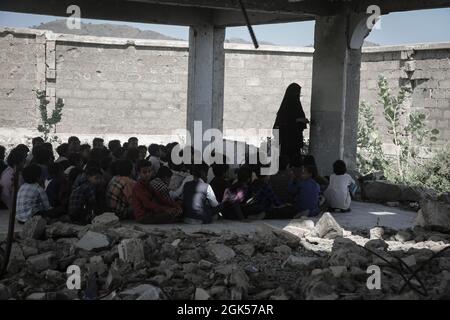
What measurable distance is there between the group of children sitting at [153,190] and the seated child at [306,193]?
0.01 meters

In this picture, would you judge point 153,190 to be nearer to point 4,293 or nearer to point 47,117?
point 4,293

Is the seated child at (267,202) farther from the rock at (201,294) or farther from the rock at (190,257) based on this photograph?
the rock at (201,294)

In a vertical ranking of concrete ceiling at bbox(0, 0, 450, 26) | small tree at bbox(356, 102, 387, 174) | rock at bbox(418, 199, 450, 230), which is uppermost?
concrete ceiling at bbox(0, 0, 450, 26)

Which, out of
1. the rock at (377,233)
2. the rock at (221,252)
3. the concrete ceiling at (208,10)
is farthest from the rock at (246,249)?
the concrete ceiling at (208,10)

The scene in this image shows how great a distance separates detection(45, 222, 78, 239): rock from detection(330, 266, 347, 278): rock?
2701 mm

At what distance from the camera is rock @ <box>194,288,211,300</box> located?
3996mm

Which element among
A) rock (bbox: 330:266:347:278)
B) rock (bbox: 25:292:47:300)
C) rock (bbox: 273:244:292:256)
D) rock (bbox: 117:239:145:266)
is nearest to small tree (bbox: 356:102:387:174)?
rock (bbox: 273:244:292:256)

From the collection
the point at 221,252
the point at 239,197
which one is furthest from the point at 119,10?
the point at 221,252

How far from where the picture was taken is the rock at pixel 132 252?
483 centimetres

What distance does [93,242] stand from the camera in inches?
207

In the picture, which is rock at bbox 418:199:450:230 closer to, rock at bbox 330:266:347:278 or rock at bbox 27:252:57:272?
rock at bbox 330:266:347:278

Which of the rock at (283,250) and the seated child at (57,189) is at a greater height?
the seated child at (57,189)

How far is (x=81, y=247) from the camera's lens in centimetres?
519

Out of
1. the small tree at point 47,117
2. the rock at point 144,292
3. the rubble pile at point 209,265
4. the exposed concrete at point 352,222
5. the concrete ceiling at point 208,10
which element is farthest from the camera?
the small tree at point 47,117
